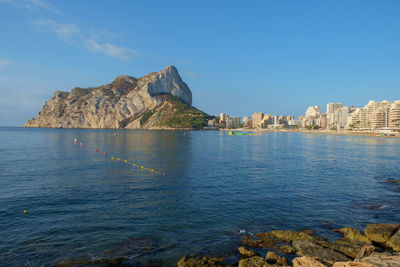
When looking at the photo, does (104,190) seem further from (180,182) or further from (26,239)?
(26,239)

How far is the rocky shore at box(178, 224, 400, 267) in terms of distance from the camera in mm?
13539

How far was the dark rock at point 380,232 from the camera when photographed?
17.9m

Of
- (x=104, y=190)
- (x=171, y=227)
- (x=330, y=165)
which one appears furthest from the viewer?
(x=330, y=165)

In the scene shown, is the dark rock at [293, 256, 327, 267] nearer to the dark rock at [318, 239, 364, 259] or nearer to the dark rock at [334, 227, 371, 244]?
the dark rock at [318, 239, 364, 259]

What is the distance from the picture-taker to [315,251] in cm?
1588

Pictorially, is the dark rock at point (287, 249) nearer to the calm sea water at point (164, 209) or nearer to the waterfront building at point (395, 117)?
the calm sea water at point (164, 209)

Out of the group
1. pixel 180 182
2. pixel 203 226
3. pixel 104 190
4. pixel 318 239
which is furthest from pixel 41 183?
pixel 318 239

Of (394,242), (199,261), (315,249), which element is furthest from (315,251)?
(199,261)

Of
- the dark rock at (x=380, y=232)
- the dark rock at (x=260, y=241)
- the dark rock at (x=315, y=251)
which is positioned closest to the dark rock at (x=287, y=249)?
the dark rock at (x=315, y=251)

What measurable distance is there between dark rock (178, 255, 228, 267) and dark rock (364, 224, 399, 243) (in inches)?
440

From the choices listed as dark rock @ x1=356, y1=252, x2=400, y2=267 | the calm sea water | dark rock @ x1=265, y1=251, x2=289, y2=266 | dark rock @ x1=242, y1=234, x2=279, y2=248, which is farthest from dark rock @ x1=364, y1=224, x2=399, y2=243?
dark rock @ x1=265, y1=251, x2=289, y2=266

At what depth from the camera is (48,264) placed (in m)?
15.0

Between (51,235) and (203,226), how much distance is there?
11.2 m

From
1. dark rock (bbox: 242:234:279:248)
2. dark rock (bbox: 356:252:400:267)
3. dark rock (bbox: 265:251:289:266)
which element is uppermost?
dark rock (bbox: 356:252:400:267)
